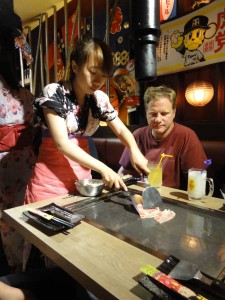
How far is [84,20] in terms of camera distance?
16.6 feet

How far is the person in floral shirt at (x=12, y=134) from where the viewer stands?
6.33 feet

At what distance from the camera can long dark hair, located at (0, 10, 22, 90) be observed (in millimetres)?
1939

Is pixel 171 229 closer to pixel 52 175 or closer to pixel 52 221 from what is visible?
pixel 52 221

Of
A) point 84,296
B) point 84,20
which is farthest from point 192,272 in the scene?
point 84,20

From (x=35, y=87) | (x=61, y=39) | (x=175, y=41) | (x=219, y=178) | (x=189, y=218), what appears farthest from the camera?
(x=35, y=87)

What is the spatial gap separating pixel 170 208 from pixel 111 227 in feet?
1.28

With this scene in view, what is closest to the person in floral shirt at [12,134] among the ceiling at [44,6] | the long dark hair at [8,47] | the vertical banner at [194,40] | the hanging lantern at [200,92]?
the long dark hair at [8,47]

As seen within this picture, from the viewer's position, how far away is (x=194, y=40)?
3588mm

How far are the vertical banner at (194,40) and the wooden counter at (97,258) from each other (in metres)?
3.16

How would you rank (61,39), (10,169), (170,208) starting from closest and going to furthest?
(170,208), (10,169), (61,39)

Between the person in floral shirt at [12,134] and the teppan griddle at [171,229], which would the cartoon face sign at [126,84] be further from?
the teppan griddle at [171,229]

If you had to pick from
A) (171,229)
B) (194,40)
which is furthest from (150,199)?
(194,40)

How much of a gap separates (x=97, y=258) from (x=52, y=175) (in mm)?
823

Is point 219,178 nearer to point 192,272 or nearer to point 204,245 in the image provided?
point 204,245
